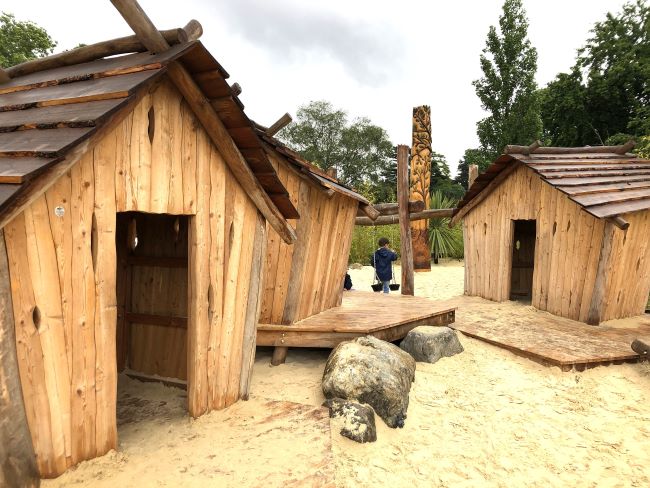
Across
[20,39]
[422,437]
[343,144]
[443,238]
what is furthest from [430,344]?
[343,144]

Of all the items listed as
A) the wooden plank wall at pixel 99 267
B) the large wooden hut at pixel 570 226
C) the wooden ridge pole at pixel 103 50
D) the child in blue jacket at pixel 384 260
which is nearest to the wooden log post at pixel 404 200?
the child in blue jacket at pixel 384 260

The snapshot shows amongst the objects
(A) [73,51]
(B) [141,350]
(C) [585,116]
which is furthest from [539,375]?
(C) [585,116]

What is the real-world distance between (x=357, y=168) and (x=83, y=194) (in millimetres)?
34933

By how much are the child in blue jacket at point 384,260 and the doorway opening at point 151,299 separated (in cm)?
502

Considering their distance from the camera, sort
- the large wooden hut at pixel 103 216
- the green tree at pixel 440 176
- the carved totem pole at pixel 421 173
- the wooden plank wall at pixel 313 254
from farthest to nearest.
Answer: the green tree at pixel 440 176, the carved totem pole at pixel 421 173, the wooden plank wall at pixel 313 254, the large wooden hut at pixel 103 216

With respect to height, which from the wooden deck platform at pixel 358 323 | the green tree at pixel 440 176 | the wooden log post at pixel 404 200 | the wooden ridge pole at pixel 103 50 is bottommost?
the wooden deck platform at pixel 358 323

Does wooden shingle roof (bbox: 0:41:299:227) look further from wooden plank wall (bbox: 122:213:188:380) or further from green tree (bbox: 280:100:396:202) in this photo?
green tree (bbox: 280:100:396:202)

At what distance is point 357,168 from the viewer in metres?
36.9

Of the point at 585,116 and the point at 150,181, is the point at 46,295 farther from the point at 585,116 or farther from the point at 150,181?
the point at 585,116

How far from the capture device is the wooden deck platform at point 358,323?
580 cm

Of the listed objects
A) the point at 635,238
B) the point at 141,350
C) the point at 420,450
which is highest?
the point at 635,238

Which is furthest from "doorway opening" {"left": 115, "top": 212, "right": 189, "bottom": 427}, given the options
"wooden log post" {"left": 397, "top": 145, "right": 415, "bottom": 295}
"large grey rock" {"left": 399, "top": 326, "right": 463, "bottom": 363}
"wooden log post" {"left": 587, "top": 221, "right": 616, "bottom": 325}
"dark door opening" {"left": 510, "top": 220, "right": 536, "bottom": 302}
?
"dark door opening" {"left": 510, "top": 220, "right": 536, "bottom": 302}

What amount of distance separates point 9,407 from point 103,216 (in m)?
1.26

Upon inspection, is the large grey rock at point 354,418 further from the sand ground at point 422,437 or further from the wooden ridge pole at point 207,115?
the wooden ridge pole at point 207,115
